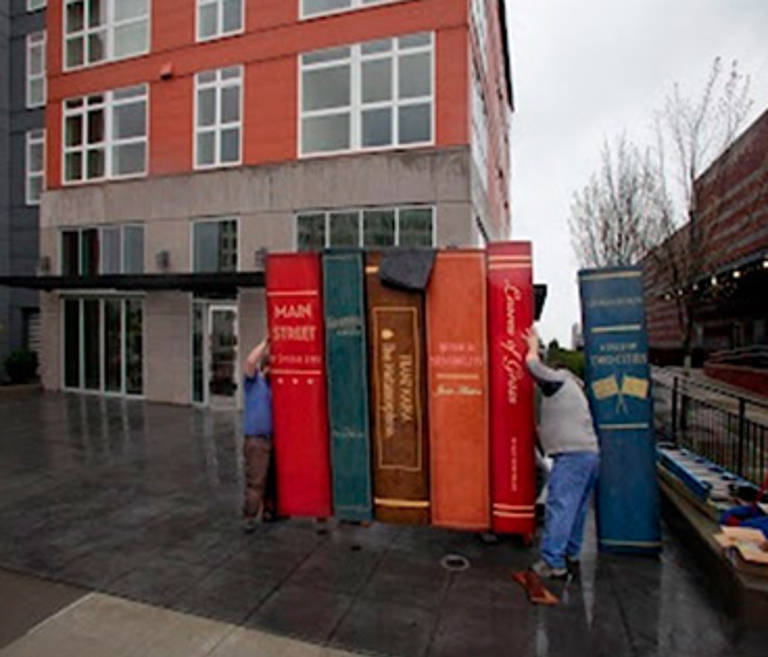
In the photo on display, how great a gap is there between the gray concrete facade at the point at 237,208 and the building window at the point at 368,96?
0.54 meters

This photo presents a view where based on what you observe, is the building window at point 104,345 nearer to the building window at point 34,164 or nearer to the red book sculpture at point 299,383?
the building window at point 34,164

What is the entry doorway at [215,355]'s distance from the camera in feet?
42.8

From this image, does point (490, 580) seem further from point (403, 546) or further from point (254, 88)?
point (254, 88)

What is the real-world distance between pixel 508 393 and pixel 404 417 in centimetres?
94

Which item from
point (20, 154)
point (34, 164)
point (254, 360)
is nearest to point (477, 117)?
point (254, 360)

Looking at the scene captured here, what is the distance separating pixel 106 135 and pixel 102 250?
343cm

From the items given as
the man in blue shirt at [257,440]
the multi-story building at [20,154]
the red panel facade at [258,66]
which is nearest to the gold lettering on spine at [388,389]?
the man in blue shirt at [257,440]

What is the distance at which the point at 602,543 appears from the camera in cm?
463

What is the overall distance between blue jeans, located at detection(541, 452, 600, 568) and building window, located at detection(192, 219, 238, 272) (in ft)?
35.0

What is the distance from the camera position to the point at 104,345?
48.8 feet

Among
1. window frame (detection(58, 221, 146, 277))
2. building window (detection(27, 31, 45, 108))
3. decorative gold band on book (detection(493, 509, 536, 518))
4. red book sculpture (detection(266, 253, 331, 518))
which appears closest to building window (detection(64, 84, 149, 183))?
window frame (detection(58, 221, 146, 277))

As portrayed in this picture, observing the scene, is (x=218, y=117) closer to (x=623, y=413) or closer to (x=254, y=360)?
(x=254, y=360)

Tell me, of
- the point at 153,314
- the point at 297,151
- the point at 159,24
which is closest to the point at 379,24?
the point at 297,151

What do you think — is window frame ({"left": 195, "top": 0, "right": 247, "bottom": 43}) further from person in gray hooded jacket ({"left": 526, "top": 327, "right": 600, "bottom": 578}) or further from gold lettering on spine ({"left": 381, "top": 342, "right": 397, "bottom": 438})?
person in gray hooded jacket ({"left": 526, "top": 327, "right": 600, "bottom": 578})
